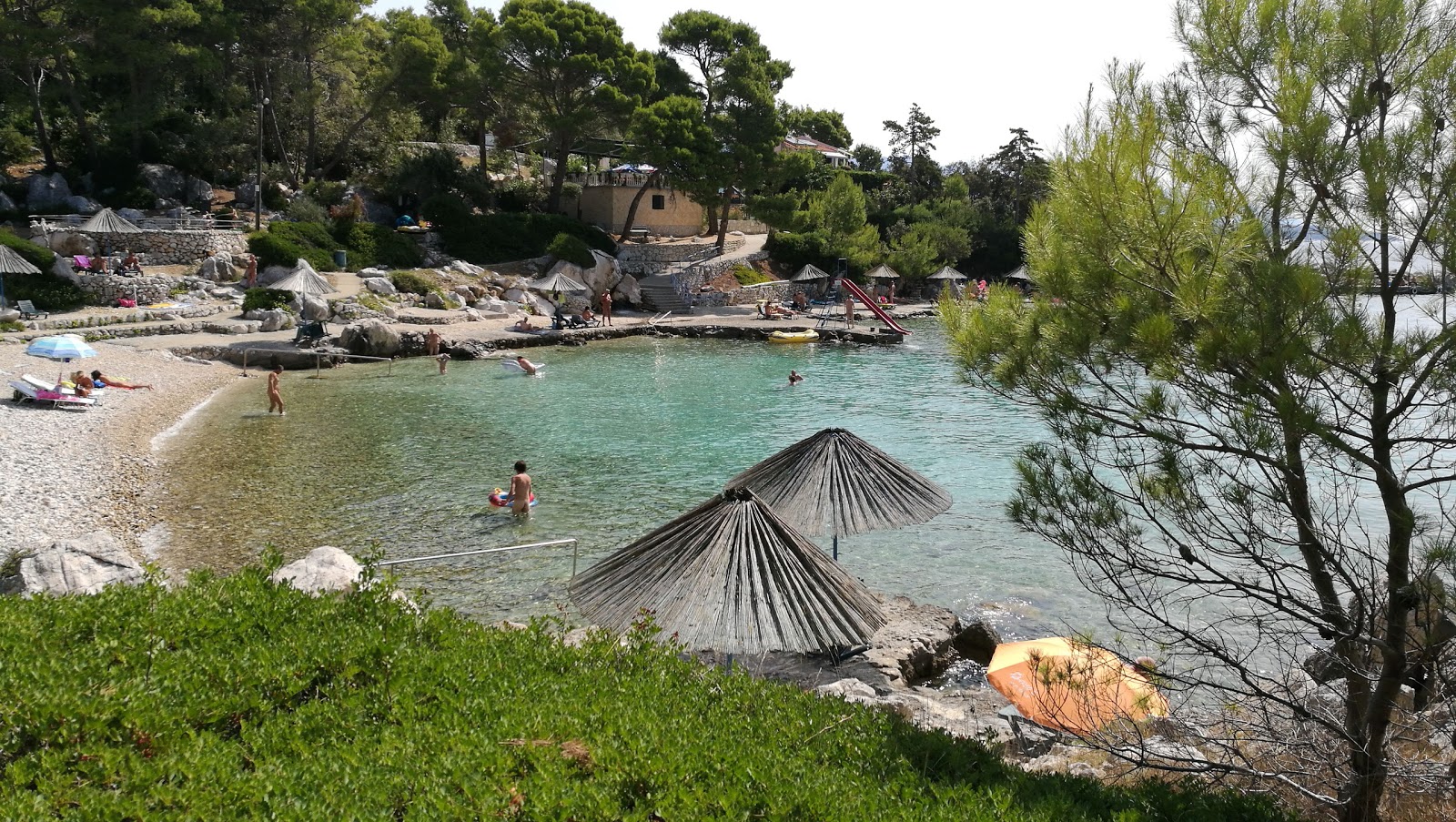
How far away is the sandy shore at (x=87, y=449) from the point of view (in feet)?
38.3

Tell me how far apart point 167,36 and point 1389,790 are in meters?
44.0

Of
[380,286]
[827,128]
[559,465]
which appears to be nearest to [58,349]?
[559,465]

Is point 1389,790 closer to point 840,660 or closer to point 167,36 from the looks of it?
point 840,660

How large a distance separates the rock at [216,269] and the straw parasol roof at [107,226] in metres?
2.21

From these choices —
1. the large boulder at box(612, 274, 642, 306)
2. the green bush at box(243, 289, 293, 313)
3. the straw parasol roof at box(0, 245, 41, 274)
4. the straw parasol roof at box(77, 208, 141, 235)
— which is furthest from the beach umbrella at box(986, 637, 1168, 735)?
the large boulder at box(612, 274, 642, 306)

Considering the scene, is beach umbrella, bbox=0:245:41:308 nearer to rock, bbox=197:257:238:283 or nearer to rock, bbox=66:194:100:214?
rock, bbox=197:257:238:283

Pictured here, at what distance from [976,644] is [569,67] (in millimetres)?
37707

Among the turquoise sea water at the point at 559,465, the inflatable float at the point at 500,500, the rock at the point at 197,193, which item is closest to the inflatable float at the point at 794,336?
the turquoise sea water at the point at 559,465

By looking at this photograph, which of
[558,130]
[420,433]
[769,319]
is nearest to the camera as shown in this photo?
[420,433]

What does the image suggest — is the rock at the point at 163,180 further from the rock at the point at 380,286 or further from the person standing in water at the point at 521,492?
the person standing in water at the point at 521,492

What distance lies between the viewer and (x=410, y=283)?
33.8 meters

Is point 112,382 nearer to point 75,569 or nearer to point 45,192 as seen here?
point 75,569

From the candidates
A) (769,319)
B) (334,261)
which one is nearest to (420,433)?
(334,261)

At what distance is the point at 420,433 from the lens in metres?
18.2
